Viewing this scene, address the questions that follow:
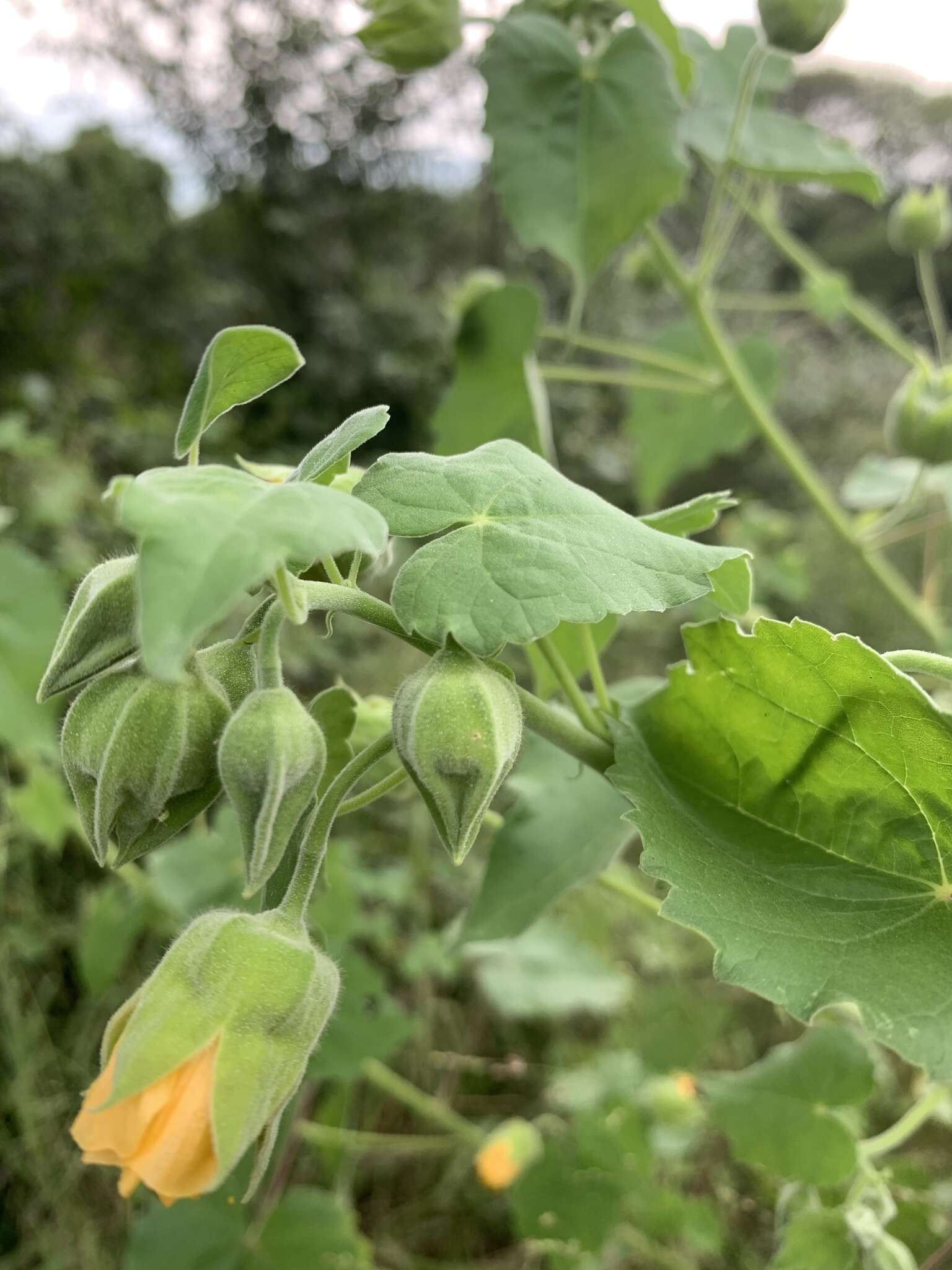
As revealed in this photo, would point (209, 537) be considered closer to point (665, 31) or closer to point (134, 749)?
point (134, 749)

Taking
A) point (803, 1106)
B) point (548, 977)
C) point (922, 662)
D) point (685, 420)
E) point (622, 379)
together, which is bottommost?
point (548, 977)

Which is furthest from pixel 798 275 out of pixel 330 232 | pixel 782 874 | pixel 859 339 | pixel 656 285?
pixel 782 874

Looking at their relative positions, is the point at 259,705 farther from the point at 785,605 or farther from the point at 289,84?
the point at 289,84

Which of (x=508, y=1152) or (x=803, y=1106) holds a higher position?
(x=803, y=1106)

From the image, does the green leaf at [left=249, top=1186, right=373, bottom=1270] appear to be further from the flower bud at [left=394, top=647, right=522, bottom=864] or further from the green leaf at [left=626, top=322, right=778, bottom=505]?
the green leaf at [left=626, top=322, right=778, bottom=505]

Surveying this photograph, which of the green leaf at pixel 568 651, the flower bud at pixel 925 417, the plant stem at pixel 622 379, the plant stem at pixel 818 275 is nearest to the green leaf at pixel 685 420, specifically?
the plant stem at pixel 818 275

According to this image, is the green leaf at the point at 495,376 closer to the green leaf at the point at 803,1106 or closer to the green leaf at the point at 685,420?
the green leaf at the point at 685,420

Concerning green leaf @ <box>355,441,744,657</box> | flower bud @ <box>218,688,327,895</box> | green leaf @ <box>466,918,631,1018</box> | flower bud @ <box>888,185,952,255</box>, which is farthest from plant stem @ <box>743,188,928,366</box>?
green leaf @ <box>466,918,631,1018</box>

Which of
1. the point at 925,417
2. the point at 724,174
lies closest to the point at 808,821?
the point at 925,417
